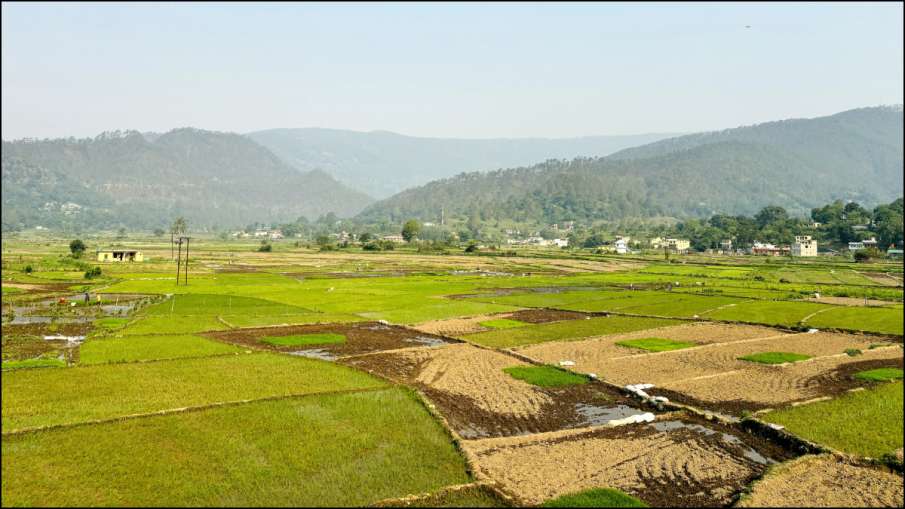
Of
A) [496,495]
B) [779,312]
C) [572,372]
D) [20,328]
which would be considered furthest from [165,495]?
[779,312]

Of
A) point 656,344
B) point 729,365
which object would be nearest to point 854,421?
point 729,365

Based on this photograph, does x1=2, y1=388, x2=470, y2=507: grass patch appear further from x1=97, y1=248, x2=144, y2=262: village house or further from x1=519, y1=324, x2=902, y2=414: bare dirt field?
x1=97, y1=248, x2=144, y2=262: village house

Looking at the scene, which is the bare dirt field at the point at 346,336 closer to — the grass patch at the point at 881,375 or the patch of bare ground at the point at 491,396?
the patch of bare ground at the point at 491,396

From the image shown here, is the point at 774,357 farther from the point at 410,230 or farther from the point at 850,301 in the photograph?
the point at 410,230

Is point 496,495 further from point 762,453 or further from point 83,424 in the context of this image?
point 83,424

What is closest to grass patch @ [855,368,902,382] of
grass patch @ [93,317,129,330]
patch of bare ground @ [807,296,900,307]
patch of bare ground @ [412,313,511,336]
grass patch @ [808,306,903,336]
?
grass patch @ [808,306,903,336]
